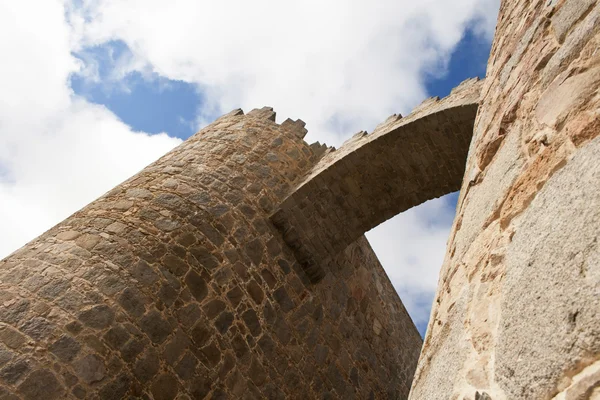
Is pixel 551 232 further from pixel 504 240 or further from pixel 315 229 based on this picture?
pixel 315 229

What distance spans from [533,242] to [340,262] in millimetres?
5292

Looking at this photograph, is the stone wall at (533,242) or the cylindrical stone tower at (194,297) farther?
the cylindrical stone tower at (194,297)

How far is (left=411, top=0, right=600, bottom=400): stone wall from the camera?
0.94 metres

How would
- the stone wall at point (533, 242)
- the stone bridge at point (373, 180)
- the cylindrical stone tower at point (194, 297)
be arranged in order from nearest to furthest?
1. the stone wall at point (533, 242)
2. the cylindrical stone tower at point (194, 297)
3. the stone bridge at point (373, 180)

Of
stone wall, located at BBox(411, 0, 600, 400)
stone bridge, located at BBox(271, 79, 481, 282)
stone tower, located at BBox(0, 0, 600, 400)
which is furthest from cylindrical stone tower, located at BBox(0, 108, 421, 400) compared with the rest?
stone wall, located at BBox(411, 0, 600, 400)

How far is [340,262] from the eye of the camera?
641 centimetres

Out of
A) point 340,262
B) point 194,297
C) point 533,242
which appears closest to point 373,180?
point 340,262

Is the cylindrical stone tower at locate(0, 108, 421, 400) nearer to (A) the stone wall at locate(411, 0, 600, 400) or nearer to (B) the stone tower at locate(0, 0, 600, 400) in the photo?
(B) the stone tower at locate(0, 0, 600, 400)

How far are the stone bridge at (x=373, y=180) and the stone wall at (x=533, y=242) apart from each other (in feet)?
11.1

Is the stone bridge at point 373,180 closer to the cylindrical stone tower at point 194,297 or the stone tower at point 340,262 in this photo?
the stone tower at point 340,262

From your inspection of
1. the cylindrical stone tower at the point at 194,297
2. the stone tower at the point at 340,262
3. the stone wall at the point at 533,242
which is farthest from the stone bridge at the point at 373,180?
the stone wall at the point at 533,242

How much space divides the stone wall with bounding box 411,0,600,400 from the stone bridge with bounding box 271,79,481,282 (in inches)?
133

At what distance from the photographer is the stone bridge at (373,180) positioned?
537cm

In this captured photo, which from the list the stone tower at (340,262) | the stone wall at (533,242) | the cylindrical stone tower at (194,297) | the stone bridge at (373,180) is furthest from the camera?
the stone bridge at (373,180)
